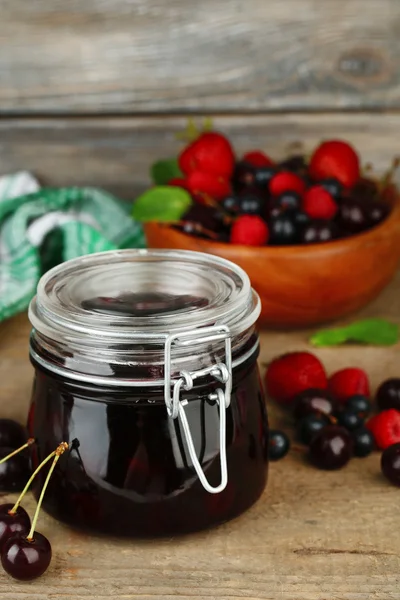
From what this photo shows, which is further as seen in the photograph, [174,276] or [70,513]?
[174,276]

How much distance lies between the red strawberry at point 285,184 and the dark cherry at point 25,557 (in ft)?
2.17

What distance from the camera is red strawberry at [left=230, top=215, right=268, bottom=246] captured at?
3.60 ft

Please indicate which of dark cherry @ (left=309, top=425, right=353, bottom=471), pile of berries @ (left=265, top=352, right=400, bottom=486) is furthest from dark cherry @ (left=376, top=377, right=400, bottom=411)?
dark cherry @ (left=309, top=425, right=353, bottom=471)

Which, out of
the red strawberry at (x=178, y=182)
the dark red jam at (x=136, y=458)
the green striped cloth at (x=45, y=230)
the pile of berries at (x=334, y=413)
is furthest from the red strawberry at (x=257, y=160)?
the dark red jam at (x=136, y=458)

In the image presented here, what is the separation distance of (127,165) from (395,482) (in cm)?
95

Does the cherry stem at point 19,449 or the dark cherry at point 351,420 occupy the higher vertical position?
the cherry stem at point 19,449

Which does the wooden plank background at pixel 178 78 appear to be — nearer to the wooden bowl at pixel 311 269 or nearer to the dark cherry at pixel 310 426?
the wooden bowl at pixel 311 269

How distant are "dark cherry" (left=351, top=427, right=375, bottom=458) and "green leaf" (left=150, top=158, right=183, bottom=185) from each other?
633 millimetres

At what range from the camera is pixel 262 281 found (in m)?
1.10

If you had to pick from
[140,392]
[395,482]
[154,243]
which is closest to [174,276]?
[140,392]

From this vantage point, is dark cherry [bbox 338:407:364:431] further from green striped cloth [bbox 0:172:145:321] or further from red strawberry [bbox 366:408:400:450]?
green striped cloth [bbox 0:172:145:321]

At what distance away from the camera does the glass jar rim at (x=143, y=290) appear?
0.67m

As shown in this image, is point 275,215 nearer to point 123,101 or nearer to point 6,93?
point 123,101

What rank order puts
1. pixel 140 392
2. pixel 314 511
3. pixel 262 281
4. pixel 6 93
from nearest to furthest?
pixel 140 392
pixel 314 511
pixel 262 281
pixel 6 93
